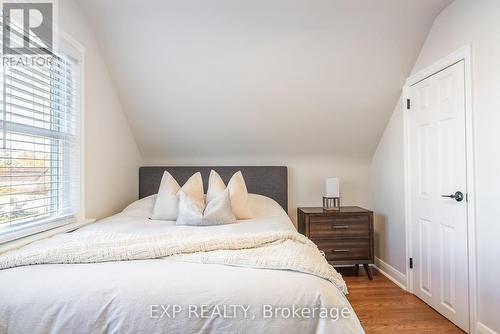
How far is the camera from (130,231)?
191cm

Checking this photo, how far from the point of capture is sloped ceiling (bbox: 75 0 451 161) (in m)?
2.28

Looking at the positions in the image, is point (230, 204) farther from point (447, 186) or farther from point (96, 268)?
point (447, 186)

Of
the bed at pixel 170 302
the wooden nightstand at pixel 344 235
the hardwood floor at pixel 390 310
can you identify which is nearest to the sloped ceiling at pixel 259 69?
the wooden nightstand at pixel 344 235

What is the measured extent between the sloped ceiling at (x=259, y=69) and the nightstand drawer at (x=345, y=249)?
970mm

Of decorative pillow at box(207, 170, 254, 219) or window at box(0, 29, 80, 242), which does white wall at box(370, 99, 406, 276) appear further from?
window at box(0, 29, 80, 242)

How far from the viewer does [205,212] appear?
7.50 ft

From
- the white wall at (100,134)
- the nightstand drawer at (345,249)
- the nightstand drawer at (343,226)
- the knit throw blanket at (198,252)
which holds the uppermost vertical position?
the white wall at (100,134)

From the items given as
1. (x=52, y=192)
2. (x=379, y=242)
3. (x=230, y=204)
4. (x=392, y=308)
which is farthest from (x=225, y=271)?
(x=379, y=242)

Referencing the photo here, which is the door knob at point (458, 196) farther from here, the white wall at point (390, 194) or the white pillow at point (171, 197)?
the white pillow at point (171, 197)

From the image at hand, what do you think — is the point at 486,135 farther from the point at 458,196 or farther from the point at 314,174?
the point at 314,174

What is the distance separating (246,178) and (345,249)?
122cm

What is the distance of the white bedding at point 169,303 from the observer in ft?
3.55

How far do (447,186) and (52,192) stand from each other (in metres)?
2.71

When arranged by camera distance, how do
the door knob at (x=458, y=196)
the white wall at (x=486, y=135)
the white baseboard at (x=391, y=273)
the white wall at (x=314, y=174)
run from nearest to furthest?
the white wall at (x=486, y=135)
the door knob at (x=458, y=196)
the white baseboard at (x=391, y=273)
the white wall at (x=314, y=174)
